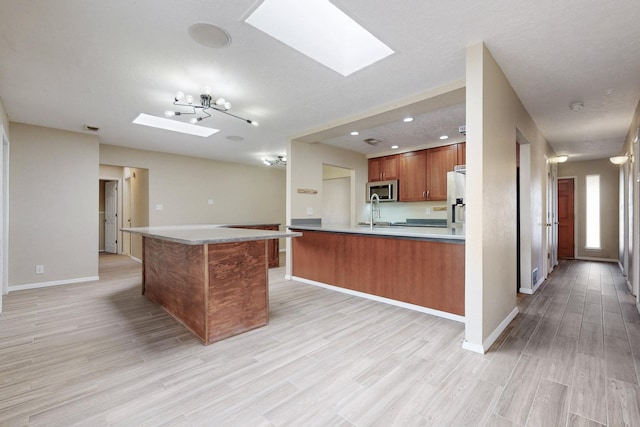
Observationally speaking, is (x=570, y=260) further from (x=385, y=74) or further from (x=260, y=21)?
(x=260, y=21)

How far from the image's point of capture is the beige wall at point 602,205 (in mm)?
6535

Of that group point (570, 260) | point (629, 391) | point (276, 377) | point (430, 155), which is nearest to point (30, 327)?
point (276, 377)

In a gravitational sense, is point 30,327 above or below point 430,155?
below

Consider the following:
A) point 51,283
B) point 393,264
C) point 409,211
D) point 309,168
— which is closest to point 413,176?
point 409,211

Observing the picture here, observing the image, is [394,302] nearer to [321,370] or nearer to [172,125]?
[321,370]

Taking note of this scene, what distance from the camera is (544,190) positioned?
183 inches

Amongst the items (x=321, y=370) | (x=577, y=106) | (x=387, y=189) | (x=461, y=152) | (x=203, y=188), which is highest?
(x=577, y=106)

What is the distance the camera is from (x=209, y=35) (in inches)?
80.0

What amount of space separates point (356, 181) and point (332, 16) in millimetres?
3776

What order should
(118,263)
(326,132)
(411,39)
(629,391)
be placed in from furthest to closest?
(118,263) < (326,132) < (411,39) < (629,391)

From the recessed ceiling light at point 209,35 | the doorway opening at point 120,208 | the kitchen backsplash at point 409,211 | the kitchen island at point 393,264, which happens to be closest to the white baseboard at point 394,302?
the kitchen island at point 393,264

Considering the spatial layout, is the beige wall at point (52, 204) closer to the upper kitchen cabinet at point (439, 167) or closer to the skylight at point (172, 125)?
the skylight at point (172, 125)

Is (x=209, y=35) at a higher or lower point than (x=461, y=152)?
higher

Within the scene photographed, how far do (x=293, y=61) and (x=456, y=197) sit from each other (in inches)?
127
